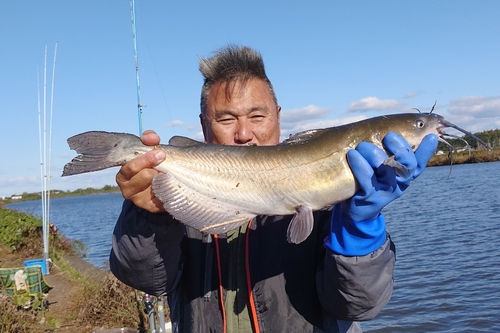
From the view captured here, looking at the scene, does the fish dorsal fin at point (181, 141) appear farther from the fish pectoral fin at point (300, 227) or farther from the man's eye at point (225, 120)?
the fish pectoral fin at point (300, 227)

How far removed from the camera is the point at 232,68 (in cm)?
360

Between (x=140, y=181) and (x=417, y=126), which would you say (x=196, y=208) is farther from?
(x=417, y=126)

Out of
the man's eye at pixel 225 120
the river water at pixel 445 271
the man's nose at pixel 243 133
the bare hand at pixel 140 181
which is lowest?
the river water at pixel 445 271

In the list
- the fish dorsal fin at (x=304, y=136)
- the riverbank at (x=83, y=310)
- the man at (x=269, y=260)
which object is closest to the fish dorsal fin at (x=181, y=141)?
the man at (x=269, y=260)

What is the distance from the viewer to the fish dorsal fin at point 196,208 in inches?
106

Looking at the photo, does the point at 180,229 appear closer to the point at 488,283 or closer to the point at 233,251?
the point at 233,251

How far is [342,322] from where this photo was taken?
273 cm

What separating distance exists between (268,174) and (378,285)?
89 centimetres

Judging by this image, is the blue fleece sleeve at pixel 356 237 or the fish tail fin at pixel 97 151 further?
the fish tail fin at pixel 97 151

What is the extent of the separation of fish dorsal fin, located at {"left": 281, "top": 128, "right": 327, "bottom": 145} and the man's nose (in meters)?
0.55

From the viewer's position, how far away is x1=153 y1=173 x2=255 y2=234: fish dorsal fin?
269cm

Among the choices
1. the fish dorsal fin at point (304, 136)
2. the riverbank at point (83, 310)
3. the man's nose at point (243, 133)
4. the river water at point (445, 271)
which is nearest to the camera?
the fish dorsal fin at point (304, 136)

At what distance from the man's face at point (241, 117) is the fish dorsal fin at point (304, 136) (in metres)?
0.57

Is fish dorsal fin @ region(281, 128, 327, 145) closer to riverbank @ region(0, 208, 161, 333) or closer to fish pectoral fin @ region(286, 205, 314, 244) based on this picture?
fish pectoral fin @ region(286, 205, 314, 244)
